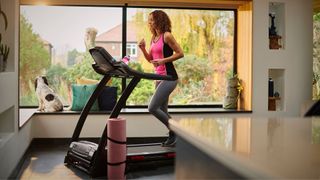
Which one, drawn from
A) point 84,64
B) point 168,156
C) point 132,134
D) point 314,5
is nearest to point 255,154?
point 168,156

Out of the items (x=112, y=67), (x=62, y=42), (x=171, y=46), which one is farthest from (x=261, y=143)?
(x=62, y=42)

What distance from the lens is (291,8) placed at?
5828 millimetres

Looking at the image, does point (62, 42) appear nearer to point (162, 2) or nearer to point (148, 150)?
point (162, 2)

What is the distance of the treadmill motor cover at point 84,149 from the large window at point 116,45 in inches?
70.7

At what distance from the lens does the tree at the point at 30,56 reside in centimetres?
563

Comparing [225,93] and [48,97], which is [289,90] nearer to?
[225,93]

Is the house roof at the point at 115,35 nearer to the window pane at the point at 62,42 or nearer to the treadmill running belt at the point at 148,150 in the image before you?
the window pane at the point at 62,42

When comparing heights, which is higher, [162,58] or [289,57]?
[289,57]

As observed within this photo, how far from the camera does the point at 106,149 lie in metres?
3.83

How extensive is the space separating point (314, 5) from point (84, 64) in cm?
359

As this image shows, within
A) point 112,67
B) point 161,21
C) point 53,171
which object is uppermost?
point 161,21

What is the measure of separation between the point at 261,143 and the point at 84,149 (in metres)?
3.16

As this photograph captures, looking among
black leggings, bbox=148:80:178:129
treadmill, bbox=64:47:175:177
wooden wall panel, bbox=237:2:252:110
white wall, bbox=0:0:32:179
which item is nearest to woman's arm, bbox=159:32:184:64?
black leggings, bbox=148:80:178:129

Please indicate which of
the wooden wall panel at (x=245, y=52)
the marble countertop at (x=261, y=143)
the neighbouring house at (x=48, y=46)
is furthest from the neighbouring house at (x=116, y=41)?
the marble countertop at (x=261, y=143)
